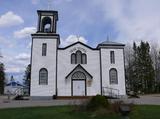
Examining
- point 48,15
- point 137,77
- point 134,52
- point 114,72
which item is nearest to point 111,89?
point 114,72

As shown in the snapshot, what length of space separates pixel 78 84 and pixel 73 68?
2.35 metres

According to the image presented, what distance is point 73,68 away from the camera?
115 feet

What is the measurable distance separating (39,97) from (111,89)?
32.6 feet

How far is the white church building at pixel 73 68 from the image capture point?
1332 inches

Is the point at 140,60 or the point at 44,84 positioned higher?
the point at 140,60

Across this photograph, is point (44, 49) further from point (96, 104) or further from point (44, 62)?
point (96, 104)

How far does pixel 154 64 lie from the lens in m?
65.7

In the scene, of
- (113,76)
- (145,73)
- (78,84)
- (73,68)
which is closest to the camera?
(78,84)

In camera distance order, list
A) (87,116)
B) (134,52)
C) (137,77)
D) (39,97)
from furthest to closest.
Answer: (134,52)
(137,77)
(39,97)
(87,116)

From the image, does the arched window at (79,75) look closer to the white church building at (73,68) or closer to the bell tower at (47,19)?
the white church building at (73,68)

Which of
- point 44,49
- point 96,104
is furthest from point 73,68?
point 96,104

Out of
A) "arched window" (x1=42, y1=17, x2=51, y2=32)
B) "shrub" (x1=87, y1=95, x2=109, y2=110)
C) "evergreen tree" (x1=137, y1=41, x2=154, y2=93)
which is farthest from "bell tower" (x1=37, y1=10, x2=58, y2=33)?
"evergreen tree" (x1=137, y1=41, x2=154, y2=93)

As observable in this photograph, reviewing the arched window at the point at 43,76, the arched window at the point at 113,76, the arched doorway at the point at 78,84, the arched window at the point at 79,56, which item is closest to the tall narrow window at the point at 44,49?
the arched window at the point at 43,76

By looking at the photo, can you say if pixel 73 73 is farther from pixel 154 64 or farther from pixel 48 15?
pixel 154 64
